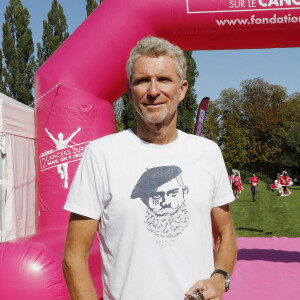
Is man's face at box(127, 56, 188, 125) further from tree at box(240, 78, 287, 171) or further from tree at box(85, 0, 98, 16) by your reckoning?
tree at box(240, 78, 287, 171)

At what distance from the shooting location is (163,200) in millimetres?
1676

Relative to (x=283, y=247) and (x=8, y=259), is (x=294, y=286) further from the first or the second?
(x=8, y=259)

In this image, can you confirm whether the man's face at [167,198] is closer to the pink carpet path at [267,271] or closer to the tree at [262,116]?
the pink carpet path at [267,271]

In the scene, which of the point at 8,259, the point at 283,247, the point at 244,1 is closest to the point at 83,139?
the point at 8,259

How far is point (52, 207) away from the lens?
469 cm

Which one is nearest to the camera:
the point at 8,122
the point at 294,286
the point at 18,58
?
the point at 8,122

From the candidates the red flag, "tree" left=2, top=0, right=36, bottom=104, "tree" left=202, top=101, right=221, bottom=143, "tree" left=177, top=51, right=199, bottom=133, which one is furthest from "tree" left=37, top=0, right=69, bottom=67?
"tree" left=202, top=101, right=221, bottom=143

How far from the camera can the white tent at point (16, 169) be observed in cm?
454

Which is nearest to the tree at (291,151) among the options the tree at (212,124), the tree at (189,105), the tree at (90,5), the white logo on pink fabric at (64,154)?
the tree at (212,124)

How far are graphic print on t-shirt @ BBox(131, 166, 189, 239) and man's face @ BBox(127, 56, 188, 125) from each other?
0.21m

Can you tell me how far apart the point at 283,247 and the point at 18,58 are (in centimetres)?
2018

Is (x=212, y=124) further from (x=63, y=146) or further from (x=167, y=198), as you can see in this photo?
(x=167, y=198)

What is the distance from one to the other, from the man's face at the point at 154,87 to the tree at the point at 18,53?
22.8 m

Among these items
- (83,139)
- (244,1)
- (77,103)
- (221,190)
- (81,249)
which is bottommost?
(81,249)
